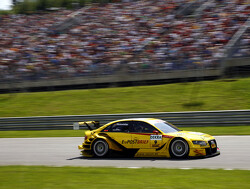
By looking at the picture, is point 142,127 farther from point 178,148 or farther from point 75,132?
point 75,132

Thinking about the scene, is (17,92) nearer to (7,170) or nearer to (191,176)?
(7,170)

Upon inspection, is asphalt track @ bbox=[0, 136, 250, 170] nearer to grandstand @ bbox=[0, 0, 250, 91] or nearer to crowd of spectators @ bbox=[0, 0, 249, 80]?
grandstand @ bbox=[0, 0, 250, 91]

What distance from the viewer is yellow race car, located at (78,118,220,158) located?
9000 millimetres

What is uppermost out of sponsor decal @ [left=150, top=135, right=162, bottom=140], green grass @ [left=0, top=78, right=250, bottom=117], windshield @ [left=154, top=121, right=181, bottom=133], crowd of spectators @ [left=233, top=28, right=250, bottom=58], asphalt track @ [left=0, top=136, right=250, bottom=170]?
crowd of spectators @ [left=233, top=28, right=250, bottom=58]

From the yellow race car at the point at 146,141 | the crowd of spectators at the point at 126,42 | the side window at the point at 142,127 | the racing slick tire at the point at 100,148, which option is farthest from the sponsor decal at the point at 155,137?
the crowd of spectators at the point at 126,42

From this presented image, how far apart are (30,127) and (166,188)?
13350 mm

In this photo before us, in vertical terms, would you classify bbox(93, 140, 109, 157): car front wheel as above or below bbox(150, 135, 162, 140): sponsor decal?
below

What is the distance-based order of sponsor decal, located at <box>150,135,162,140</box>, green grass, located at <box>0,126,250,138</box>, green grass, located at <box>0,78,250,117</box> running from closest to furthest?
sponsor decal, located at <box>150,135,162,140</box> < green grass, located at <box>0,126,250,138</box> < green grass, located at <box>0,78,250,117</box>

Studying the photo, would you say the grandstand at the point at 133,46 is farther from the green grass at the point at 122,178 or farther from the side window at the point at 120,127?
the green grass at the point at 122,178

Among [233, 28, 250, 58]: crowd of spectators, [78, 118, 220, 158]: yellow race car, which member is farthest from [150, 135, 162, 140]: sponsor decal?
[233, 28, 250, 58]: crowd of spectators

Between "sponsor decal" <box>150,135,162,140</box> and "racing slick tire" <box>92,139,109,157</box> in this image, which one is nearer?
"sponsor decal" <box>150,135,162,140</box>

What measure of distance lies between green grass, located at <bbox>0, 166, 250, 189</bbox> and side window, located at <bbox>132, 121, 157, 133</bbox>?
6.39 ft

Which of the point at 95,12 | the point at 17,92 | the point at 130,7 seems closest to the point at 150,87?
the point at 17,92

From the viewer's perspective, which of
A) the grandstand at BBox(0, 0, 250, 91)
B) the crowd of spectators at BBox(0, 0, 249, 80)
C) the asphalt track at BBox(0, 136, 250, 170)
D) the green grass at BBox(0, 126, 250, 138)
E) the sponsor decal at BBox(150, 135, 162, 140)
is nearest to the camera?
the asphalt track at BBox(0, 136, 250, 170)
